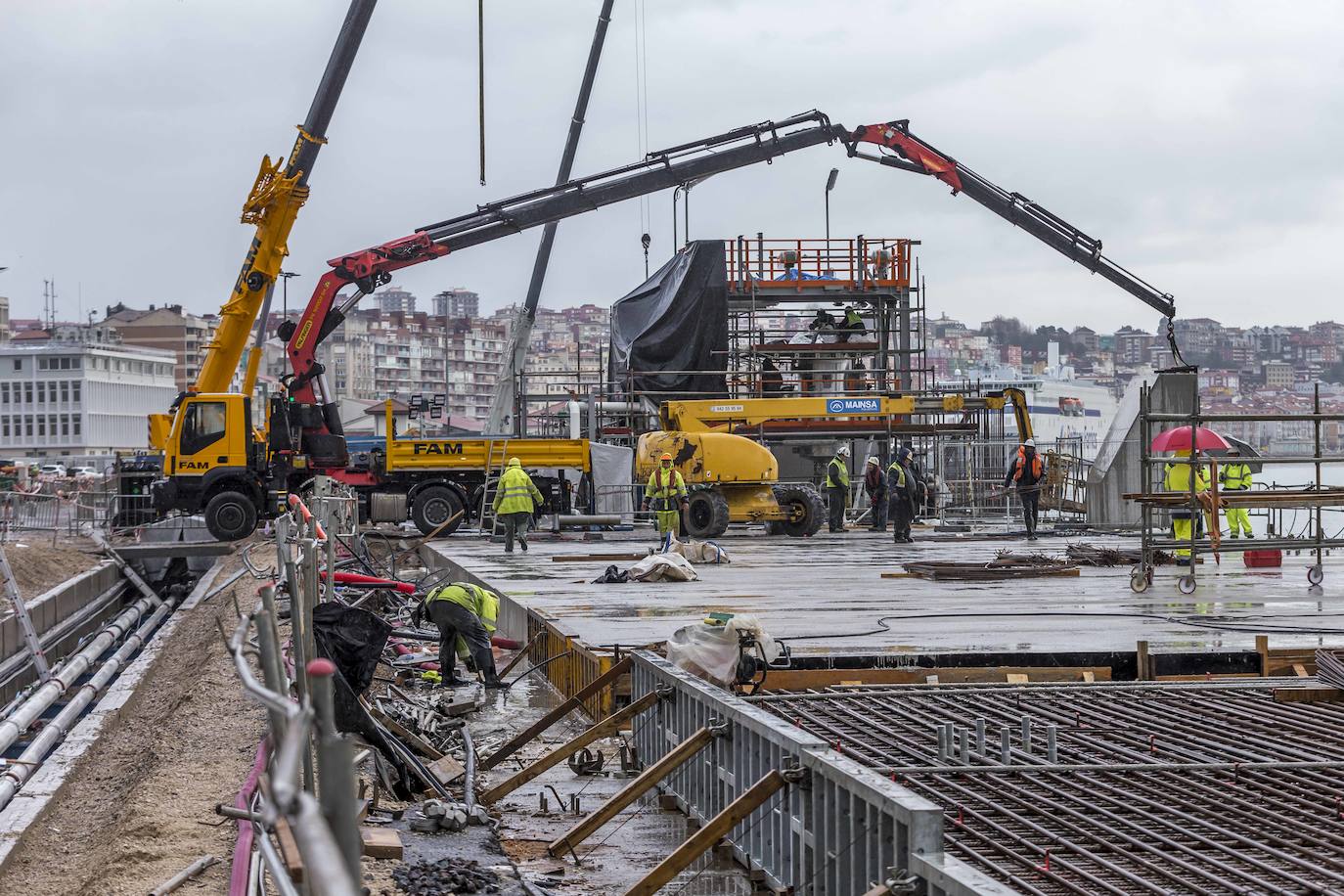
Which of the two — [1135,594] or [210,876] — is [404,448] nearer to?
[1135,594]

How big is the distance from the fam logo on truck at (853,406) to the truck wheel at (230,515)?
11236 millimetres

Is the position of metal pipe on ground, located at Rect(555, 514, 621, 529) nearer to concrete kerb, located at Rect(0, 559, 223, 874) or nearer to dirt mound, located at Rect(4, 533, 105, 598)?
dirt mound, located at Rect(4, 533, 105, 598)

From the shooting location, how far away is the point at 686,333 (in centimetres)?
3631

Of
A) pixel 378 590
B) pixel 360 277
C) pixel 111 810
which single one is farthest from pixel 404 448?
pixel 111 810

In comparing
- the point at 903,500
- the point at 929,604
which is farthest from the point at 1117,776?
the point at 903,500

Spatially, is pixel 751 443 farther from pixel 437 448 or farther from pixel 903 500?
pixel 437 448

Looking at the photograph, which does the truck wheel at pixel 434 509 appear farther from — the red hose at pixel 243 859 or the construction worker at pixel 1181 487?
the red hose at pixel 243 859

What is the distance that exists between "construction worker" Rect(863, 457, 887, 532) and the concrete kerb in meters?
13.9

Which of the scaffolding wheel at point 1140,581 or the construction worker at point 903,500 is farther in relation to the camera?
the construction worker at point 903,500

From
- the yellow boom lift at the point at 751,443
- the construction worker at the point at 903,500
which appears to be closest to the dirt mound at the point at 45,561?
the yellow boom lift at the point at 751,443

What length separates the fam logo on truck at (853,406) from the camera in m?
29.7

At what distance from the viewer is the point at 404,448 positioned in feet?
97.2

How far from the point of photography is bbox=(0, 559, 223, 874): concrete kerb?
31.6 ft

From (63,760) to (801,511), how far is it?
17465 mm
